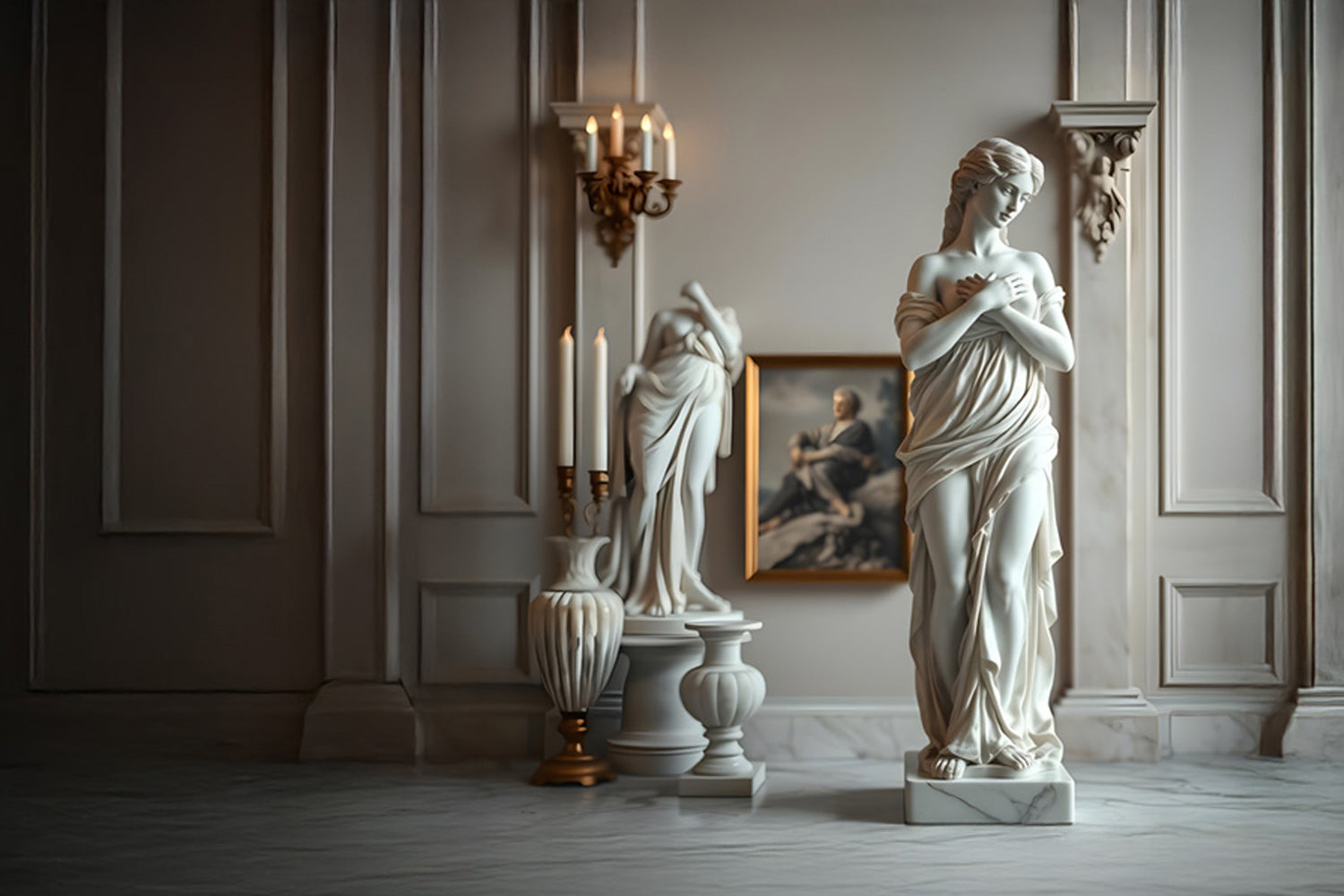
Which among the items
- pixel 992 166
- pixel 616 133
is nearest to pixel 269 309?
pixel 616 133

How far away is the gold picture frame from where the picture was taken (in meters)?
5.56

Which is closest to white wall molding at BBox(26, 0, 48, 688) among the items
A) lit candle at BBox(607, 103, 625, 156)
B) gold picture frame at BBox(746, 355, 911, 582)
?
lit candle at BBox(607, 103, 625, 156)

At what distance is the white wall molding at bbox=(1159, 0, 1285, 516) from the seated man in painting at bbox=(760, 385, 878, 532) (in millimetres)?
1208

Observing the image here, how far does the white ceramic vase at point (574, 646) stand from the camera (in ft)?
16.1

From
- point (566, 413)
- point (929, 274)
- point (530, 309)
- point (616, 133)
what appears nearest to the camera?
point (929, 274)

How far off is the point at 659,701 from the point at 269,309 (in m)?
2.23

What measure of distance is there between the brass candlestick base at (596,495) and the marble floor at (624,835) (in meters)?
0.95

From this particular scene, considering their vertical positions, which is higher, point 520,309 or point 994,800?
point 520,309

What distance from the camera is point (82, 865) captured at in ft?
12.5

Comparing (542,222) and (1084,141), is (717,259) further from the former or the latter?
(1084,141)

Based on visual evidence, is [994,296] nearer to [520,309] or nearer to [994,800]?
[994,800]

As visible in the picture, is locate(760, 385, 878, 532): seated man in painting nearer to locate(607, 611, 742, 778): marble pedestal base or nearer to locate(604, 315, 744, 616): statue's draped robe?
locate(604, 315, 744, 616): statue's draped robe

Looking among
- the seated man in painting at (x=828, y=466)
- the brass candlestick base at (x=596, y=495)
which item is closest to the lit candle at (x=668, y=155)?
the seated man in painting at (x=828, y=466)

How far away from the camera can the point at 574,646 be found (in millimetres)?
4902
